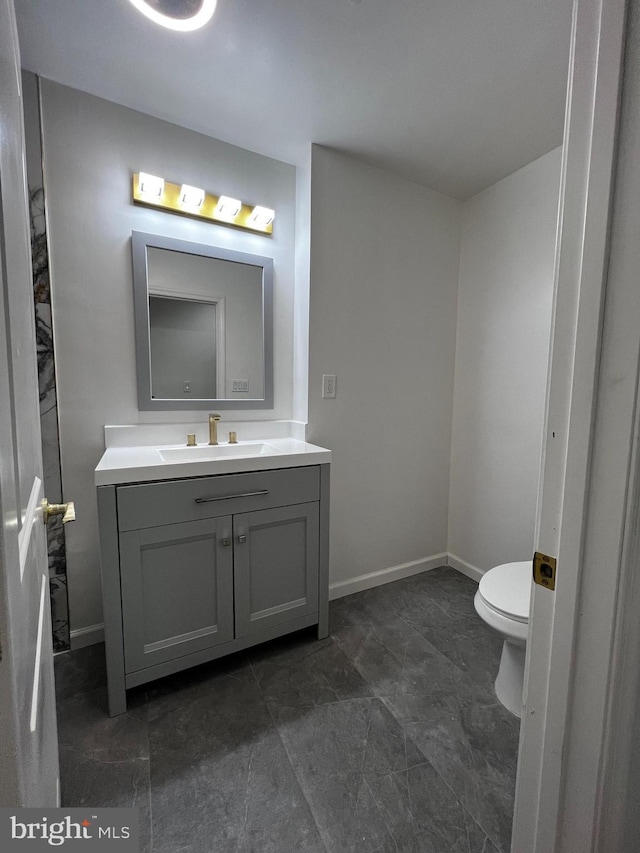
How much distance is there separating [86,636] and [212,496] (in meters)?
1.00

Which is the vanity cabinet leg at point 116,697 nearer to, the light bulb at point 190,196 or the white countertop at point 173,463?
the white countertop at point 173,463

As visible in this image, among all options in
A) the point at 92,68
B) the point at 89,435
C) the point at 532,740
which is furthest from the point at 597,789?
the point at 92,68

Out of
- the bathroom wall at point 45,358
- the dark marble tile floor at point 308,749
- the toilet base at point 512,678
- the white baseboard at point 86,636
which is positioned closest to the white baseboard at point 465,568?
the dark marble tile floor at point 308,749

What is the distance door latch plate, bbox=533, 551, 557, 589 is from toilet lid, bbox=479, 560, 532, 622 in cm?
82

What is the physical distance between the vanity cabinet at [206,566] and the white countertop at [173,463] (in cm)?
3

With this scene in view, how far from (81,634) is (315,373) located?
1658mm

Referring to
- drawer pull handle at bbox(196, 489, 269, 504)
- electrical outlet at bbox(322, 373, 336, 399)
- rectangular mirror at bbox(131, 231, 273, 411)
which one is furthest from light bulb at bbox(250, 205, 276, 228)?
drawer pull handle at bbox(196, 489, 269, 504)

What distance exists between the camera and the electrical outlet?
1972 millimetres

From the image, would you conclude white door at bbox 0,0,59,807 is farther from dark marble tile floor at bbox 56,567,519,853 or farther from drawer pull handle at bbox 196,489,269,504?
drawer pull handle at bbox 196,489,269,504

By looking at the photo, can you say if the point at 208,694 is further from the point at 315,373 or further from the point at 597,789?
the point at 315,373

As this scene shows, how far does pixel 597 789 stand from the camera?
1.67ft

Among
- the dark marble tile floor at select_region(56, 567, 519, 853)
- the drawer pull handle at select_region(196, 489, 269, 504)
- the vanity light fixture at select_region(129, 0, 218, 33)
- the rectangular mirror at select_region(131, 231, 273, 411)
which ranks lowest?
the dark marble tile floor at select_region(56, 567, 519, 853)

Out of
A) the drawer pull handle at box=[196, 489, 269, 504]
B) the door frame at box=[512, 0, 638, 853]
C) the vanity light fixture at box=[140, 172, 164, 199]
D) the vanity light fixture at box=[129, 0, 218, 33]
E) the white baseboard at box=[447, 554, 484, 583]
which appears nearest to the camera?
the door frame at box=[512, 0, 638, 853]

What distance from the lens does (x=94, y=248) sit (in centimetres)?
159
